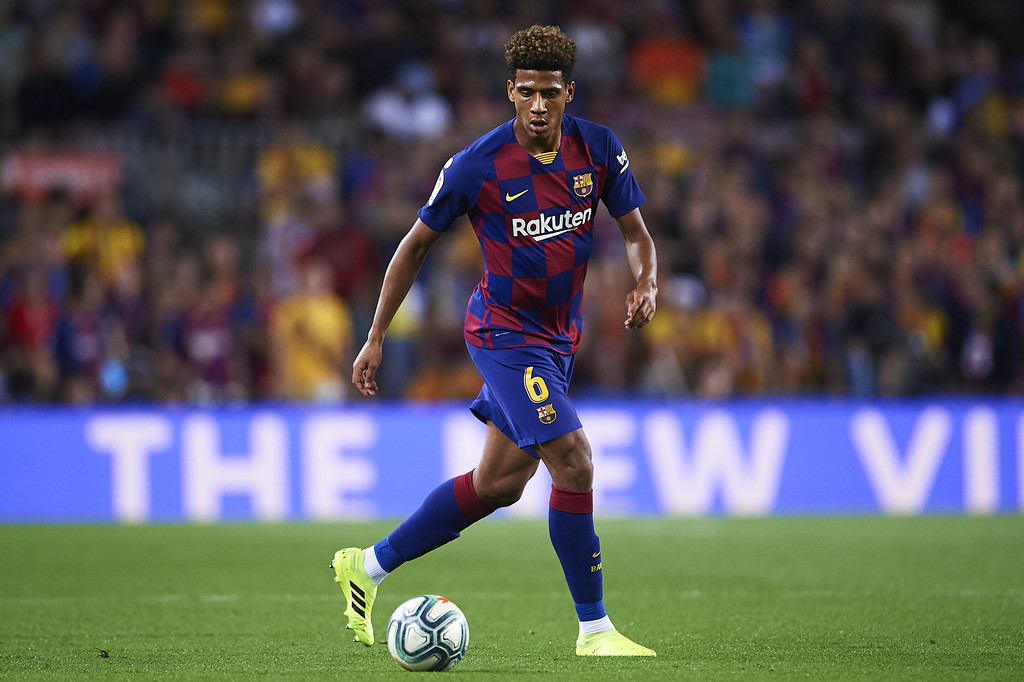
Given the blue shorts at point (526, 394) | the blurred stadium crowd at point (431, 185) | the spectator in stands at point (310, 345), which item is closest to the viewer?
the blue shorts at point (526, 394)

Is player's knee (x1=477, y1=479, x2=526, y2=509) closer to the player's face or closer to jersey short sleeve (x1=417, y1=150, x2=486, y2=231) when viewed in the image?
jersey short sleeve (x1=417, y1=150, x2=486, y2=231)

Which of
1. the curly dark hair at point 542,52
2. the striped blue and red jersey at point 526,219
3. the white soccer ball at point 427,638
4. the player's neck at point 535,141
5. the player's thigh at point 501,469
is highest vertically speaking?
the curly dark hair at point 542,52

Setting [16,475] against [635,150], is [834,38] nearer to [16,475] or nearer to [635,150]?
[635,150]

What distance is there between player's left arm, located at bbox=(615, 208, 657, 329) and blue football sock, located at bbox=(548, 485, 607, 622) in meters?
0.69

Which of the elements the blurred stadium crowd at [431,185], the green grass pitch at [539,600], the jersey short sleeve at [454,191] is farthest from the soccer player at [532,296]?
the blurred stadium crowd at [431,185]

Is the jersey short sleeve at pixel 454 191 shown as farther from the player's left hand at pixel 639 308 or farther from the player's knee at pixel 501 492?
the player's knee at pixel 501 492

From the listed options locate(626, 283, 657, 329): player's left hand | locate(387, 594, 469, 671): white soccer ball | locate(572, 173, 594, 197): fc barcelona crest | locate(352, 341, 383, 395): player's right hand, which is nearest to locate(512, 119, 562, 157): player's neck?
locate(572, 173, 594, 197): fc barcelona crest

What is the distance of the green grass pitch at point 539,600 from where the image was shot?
15.9 ft

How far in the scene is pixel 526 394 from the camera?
502 centimetres

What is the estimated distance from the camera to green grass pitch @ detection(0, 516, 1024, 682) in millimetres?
4859

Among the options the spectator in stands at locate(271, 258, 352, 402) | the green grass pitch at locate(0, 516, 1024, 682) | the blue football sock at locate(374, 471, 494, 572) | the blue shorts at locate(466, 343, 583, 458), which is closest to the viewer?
the green grass pitch at locate(0, 516, 1024, 682)

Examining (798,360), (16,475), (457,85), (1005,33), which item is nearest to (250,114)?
(457,85)

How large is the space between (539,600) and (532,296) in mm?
2286

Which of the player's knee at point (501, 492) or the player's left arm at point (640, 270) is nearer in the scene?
the player's left arm at point (640, 270)
